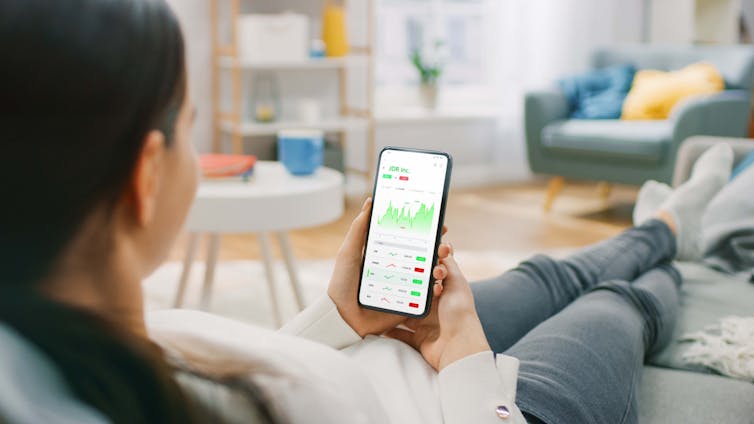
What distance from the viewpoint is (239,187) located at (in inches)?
81.0

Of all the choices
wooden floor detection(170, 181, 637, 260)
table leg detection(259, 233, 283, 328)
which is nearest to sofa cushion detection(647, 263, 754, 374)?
table leg detection(259, 233, 283, 328)

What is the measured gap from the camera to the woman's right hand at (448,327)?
0.87 m

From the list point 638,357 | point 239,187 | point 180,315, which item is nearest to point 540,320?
point 638,357

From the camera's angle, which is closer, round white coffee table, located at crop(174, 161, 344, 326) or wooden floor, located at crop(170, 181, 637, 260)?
round white coffee table, located at crop(174, 161, 344, 326)

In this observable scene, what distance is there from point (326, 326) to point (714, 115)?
122 inches

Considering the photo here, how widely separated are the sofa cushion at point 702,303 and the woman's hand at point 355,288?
0.51 metres

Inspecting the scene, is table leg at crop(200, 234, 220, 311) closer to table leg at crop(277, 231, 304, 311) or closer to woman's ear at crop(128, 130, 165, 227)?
table leg at crop(277, 231, 304, 311)

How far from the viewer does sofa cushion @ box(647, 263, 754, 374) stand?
1.27 meters

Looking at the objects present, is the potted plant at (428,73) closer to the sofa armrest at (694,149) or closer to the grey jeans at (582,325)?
the sofa armrest at (694,149)

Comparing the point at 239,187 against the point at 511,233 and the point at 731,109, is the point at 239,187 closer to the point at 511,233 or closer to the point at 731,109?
the point at 511,233

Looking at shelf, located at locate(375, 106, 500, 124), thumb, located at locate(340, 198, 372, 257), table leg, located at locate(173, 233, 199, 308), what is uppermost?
thumb, located at locate(340, 198, 372, 257)

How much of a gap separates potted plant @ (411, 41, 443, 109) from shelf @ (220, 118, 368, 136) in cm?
55

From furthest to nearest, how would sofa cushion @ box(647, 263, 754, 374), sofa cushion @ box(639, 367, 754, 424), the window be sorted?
the window, sofa cushion @ box(647, 263, 754, 374), sofa cushion @ box(639, 367, 754, 424)

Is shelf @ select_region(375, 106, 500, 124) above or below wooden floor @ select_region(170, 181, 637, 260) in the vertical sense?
above
